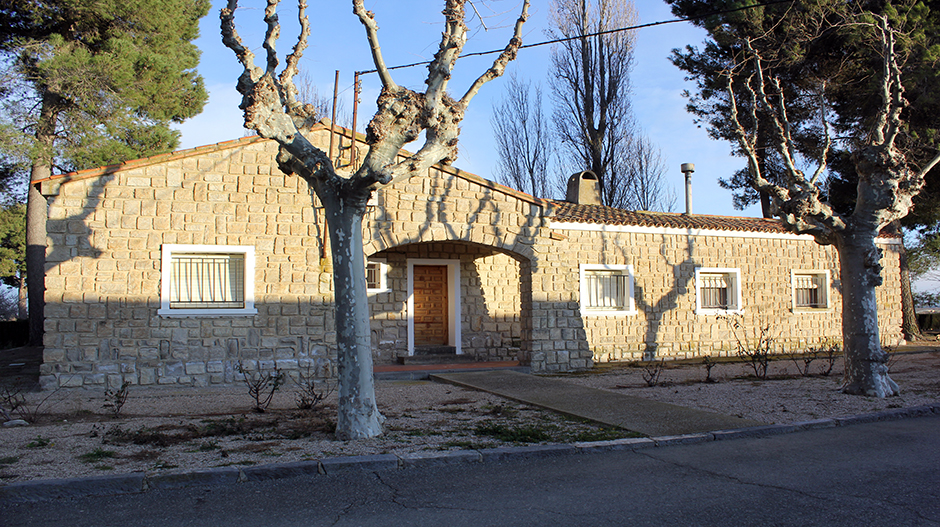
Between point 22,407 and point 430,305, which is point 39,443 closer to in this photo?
point 22,407

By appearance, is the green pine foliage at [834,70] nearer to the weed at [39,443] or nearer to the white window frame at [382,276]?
the white window frame at [382,276]

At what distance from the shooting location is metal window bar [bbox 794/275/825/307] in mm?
17312

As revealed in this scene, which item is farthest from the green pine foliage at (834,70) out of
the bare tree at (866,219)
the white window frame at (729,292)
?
the bare tree at (866,219)

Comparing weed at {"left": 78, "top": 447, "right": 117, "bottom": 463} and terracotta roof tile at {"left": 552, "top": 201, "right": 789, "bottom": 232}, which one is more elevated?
terracotta roof tile at {"left": 552, "top": 201, "right": 789, "bottom": 232}

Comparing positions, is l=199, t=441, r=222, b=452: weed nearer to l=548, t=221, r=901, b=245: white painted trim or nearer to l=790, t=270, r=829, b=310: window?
l=548, t=221, r=901, b=245: white painted trim

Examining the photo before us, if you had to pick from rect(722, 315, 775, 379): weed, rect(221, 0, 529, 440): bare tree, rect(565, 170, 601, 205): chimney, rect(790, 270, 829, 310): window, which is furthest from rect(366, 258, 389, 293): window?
rect(790, 270, 829, 310): window

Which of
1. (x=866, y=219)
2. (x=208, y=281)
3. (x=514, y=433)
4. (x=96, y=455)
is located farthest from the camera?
(x=208, y=281)

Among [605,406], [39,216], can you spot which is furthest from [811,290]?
[39,216]

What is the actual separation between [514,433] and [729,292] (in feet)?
38.1

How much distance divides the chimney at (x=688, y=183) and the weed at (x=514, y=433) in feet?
46.2

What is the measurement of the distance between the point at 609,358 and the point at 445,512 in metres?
10.8

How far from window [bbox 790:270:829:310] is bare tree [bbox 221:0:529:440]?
13.7 metres

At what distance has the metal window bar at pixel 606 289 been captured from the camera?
14.7m

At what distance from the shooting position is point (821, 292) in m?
17.6
